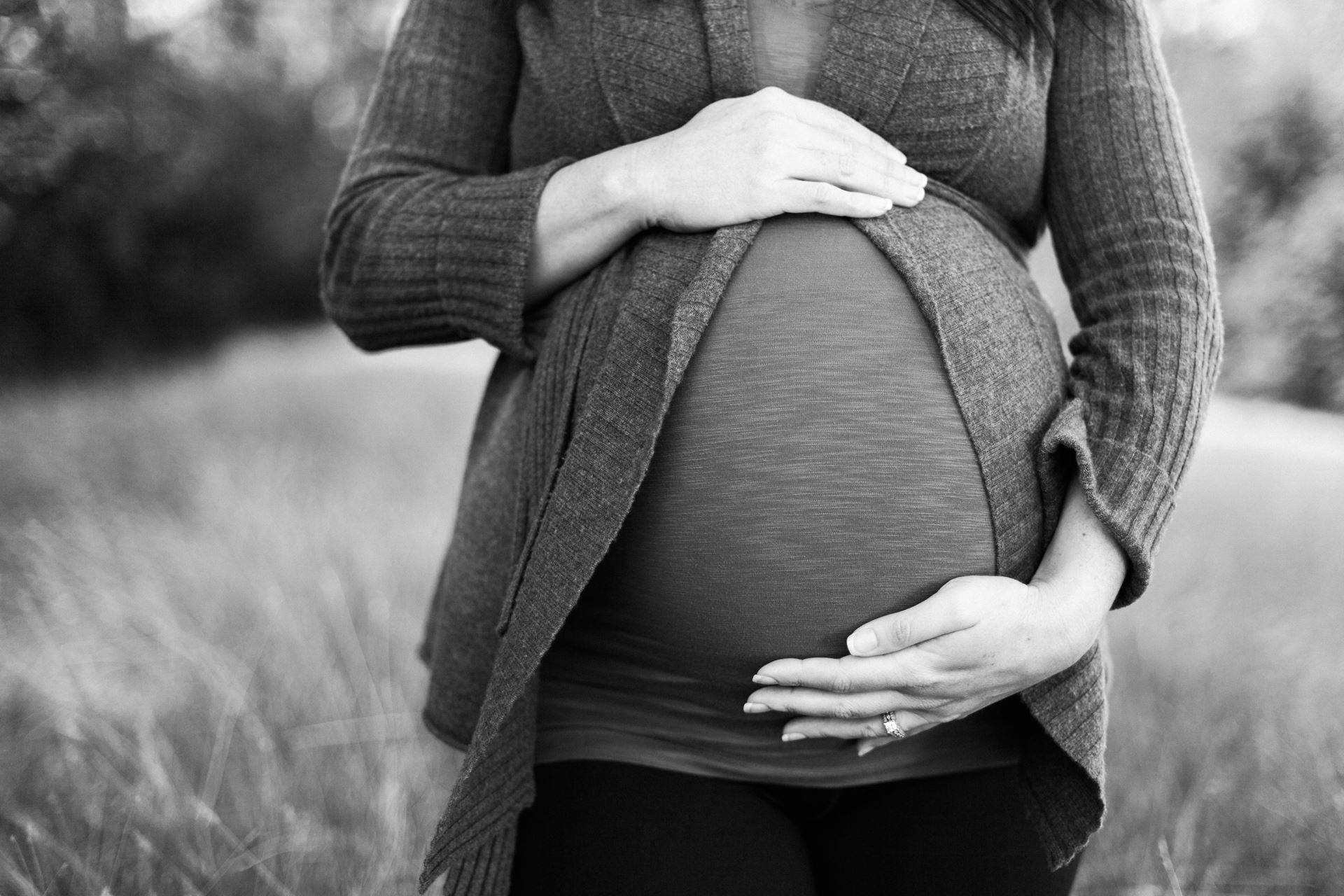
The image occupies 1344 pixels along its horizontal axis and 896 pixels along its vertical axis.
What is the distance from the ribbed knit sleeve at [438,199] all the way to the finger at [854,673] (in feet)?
1.49

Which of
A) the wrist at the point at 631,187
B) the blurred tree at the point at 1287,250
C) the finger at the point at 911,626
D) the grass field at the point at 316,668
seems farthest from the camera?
the blurred tree at the point at 1287,250

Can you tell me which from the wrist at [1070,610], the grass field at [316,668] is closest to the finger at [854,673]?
the wrist at [1070,610]

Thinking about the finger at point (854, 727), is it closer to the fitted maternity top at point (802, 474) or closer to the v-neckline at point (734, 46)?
the fitted maternity top at point (802, 474)

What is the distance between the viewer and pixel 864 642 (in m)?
0.90

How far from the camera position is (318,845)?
1690 millimetres

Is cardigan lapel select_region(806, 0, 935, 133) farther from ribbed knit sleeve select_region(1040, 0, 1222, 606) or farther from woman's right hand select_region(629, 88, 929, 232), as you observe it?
ribbed knit sleeve select_region(1040, 0, 1222, 606)

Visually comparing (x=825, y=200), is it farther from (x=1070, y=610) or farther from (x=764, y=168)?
(x=1070, y=610)

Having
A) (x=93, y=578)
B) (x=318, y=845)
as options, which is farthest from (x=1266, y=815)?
(x=93, y=578)

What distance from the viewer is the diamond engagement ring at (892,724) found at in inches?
37.1

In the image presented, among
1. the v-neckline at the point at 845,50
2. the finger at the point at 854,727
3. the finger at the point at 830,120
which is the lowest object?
the finger at the point at 854,727

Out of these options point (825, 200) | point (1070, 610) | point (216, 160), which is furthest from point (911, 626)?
point (216, 160)

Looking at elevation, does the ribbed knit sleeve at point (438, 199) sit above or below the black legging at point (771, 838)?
above

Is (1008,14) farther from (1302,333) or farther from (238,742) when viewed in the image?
(1302,333)

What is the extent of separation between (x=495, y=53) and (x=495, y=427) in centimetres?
45
